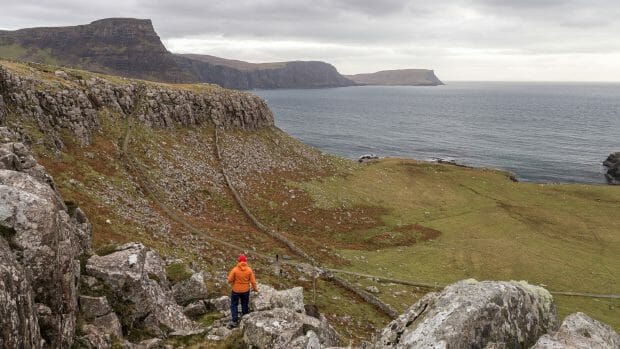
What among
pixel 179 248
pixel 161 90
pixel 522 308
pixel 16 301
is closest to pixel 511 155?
pixel 161 90

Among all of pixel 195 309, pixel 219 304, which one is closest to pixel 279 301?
pixel 219 304

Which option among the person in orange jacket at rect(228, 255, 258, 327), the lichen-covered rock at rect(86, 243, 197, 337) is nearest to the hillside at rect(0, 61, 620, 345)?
the lichen-covered rock at rect(86, 243, 197, 337)

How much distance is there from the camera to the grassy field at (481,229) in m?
49.2

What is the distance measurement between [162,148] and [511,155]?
4804 inches

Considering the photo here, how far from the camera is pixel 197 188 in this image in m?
61.3

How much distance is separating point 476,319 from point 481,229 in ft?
179

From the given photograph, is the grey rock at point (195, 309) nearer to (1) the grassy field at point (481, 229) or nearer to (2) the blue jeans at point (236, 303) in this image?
(2) the blue jeans at point (236, 303)

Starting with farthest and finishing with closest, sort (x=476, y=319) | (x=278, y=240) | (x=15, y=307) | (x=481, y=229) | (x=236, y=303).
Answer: (x=481, y=229)
(x=278, y=240)
(x=236, y=303)
(x=476, y=319)
(x=15, y=307)

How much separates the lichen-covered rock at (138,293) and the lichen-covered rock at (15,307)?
6465 millimetres

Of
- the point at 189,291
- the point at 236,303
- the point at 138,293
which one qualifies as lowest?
the point at 189,291

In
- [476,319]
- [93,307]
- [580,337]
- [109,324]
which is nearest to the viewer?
[476,319]

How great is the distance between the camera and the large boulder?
546 inches

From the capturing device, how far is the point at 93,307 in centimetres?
1791

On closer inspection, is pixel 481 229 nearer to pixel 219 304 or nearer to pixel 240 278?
pixel 219 304
